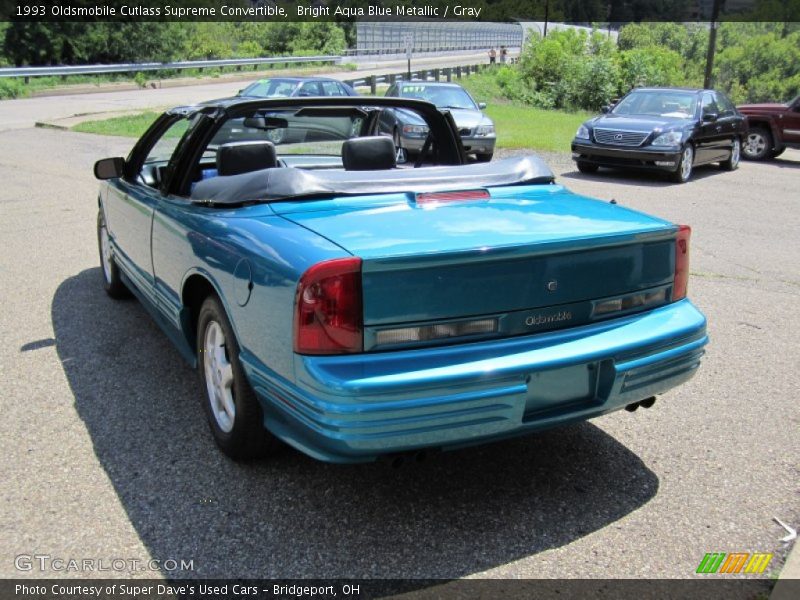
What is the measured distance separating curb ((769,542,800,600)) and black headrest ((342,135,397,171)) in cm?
272

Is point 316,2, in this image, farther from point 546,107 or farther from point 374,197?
A: point 374,197

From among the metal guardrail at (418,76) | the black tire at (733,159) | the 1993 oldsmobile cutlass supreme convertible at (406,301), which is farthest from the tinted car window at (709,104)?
the metal guardrail at (418,76)

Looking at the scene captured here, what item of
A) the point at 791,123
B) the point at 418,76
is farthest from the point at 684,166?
the point at 418,76

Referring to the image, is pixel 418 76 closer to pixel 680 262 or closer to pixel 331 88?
pixel 331 88

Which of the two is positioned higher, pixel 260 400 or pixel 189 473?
pixel 260 400

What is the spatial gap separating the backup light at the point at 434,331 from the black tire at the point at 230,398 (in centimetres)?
76

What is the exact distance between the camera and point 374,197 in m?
3.69

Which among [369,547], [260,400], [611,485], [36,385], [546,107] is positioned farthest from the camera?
[546,107]

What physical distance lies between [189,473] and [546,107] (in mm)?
29171

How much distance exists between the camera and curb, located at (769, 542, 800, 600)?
272cm

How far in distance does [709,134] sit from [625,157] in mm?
1993

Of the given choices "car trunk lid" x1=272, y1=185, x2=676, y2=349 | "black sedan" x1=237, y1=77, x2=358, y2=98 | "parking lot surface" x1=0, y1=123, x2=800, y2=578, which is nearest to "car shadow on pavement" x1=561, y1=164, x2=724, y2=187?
"black sedan" x1=237, y1=77, x2=358, y2=98

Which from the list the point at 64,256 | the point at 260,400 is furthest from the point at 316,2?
the point at 260,400

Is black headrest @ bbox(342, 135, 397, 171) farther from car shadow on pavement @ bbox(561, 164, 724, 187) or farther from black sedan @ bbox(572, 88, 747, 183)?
black sedan @ bbox(572, 88, 747, 183)
